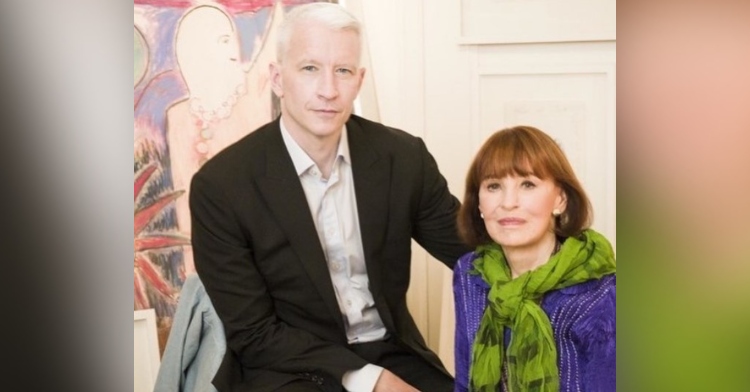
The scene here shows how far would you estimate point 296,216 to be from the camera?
1.93 metres

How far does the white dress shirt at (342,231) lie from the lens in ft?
6.38

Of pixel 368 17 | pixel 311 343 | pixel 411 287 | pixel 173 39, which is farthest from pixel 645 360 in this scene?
pixel 173 39

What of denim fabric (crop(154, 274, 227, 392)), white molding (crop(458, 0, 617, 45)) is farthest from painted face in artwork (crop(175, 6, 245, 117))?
white molding (crop(458, 0, 617, 45))

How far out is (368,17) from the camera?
193 centimetres

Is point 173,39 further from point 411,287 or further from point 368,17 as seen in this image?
point 411,287

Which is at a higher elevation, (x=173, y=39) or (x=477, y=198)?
(x=173, y=39)

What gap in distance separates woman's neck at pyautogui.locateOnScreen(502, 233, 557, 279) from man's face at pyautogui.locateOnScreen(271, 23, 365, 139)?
42 centimetres

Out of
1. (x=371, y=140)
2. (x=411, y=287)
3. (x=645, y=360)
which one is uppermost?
(x=371, y=140)

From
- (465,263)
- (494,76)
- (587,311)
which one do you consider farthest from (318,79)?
(587,311)

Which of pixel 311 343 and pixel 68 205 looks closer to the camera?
pixel 311 343

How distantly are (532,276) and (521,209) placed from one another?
128 mm

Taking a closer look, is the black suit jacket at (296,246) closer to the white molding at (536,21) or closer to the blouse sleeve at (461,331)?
the blouse sleeve at (461,331)

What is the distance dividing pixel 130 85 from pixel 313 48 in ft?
1.54

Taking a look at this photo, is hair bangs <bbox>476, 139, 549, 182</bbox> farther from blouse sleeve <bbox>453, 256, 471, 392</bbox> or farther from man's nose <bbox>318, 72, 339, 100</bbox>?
man's nose <bbox>318, 72, 339, 100</bbox>
